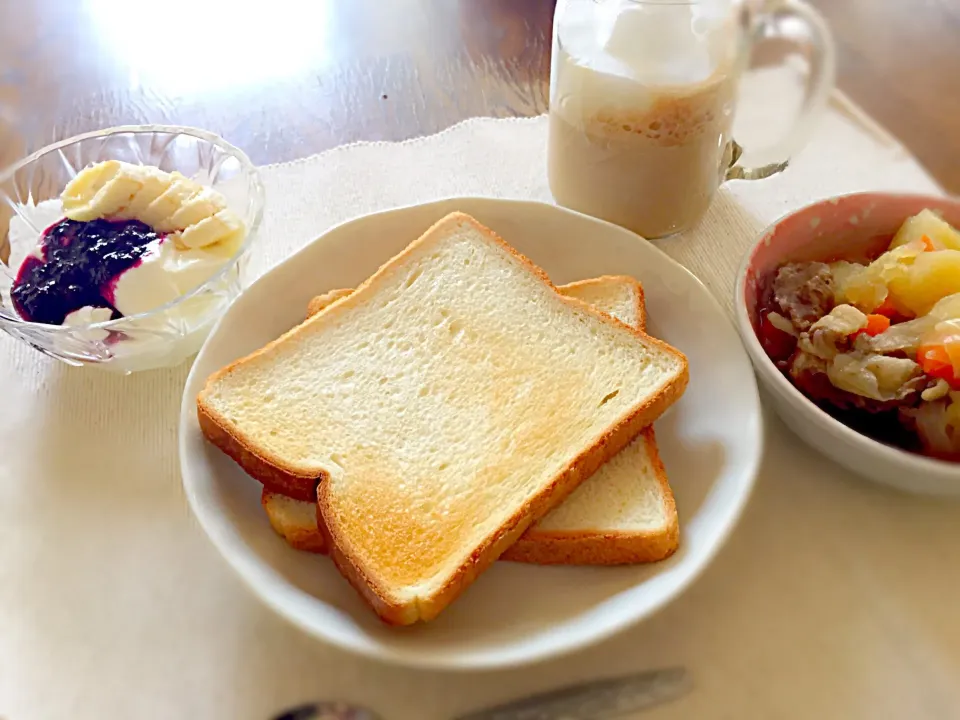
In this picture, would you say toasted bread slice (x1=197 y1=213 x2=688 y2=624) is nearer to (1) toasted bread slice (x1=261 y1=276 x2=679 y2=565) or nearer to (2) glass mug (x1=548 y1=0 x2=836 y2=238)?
(1) toasted bread slice (x1=261 y1=276 x2=679 y2=565)

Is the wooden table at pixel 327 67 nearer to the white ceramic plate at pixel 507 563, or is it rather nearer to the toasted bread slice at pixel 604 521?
the white ceramic plate at pixel 507 563

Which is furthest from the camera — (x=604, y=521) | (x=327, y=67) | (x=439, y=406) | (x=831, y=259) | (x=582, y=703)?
(x=327, y=67)

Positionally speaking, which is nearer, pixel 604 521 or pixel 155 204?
pixel 604 521

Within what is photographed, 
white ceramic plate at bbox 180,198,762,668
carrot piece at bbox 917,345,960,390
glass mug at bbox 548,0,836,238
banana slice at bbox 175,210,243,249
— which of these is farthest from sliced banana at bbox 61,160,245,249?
carrot piece at bbox 917,345,960,390

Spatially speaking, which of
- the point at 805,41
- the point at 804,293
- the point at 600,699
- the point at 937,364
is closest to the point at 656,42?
the point at 805,41

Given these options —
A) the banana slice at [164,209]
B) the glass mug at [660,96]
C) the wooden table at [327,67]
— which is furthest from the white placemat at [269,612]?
the wooden table at [327,67]

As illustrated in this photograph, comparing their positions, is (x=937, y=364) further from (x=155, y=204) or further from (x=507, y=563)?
(x=155, y=204)

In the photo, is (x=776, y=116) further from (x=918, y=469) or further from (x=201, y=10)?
(x=201, y=10)
